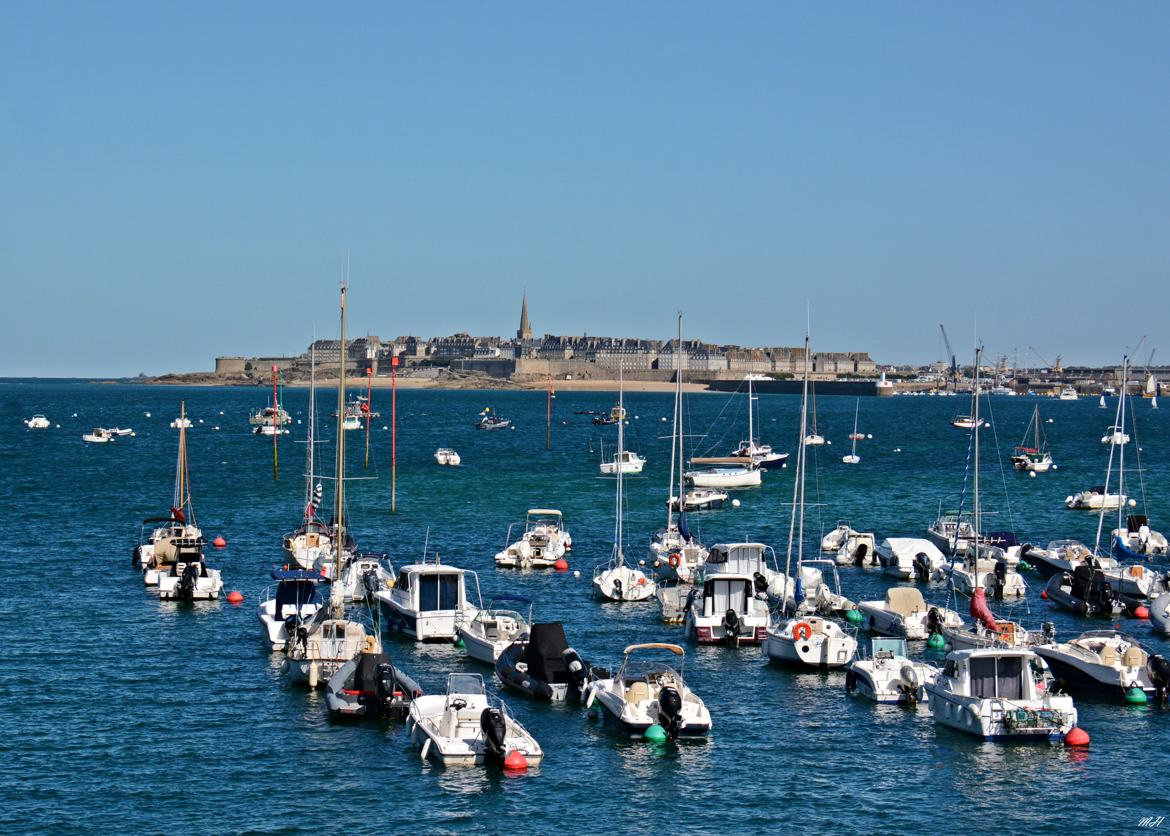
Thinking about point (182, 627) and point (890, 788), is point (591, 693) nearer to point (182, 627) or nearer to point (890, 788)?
point (890, 788)

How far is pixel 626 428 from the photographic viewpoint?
179500 millimetres

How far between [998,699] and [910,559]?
24.2 metres

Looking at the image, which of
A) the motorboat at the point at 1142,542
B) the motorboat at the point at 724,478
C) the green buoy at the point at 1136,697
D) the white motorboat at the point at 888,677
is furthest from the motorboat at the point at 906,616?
the motorboat at the point at 724,478

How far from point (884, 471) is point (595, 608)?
6202 cm

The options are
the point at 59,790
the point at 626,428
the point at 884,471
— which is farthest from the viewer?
the point at 626,428

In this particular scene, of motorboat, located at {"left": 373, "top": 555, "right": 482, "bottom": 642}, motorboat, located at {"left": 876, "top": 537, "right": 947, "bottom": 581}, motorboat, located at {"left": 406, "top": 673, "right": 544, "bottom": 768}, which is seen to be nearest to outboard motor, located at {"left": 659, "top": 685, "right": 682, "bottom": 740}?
motorboat, located at {"left": 406, "top": 673, "right": 544, "bottom": 768}

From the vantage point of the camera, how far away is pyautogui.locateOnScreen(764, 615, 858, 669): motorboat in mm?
39406

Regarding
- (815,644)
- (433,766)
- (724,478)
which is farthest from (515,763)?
(724,478)

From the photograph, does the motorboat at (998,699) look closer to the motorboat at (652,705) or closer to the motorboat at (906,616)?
the motorboat at (652,705)

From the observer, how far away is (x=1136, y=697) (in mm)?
35938

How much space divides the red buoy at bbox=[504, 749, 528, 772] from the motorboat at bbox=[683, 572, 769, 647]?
13.8 meters

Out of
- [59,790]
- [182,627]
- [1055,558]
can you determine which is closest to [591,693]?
[59,790]

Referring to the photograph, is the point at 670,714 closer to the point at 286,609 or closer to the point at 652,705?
the point at 652,705

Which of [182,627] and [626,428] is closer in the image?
[182,627]
